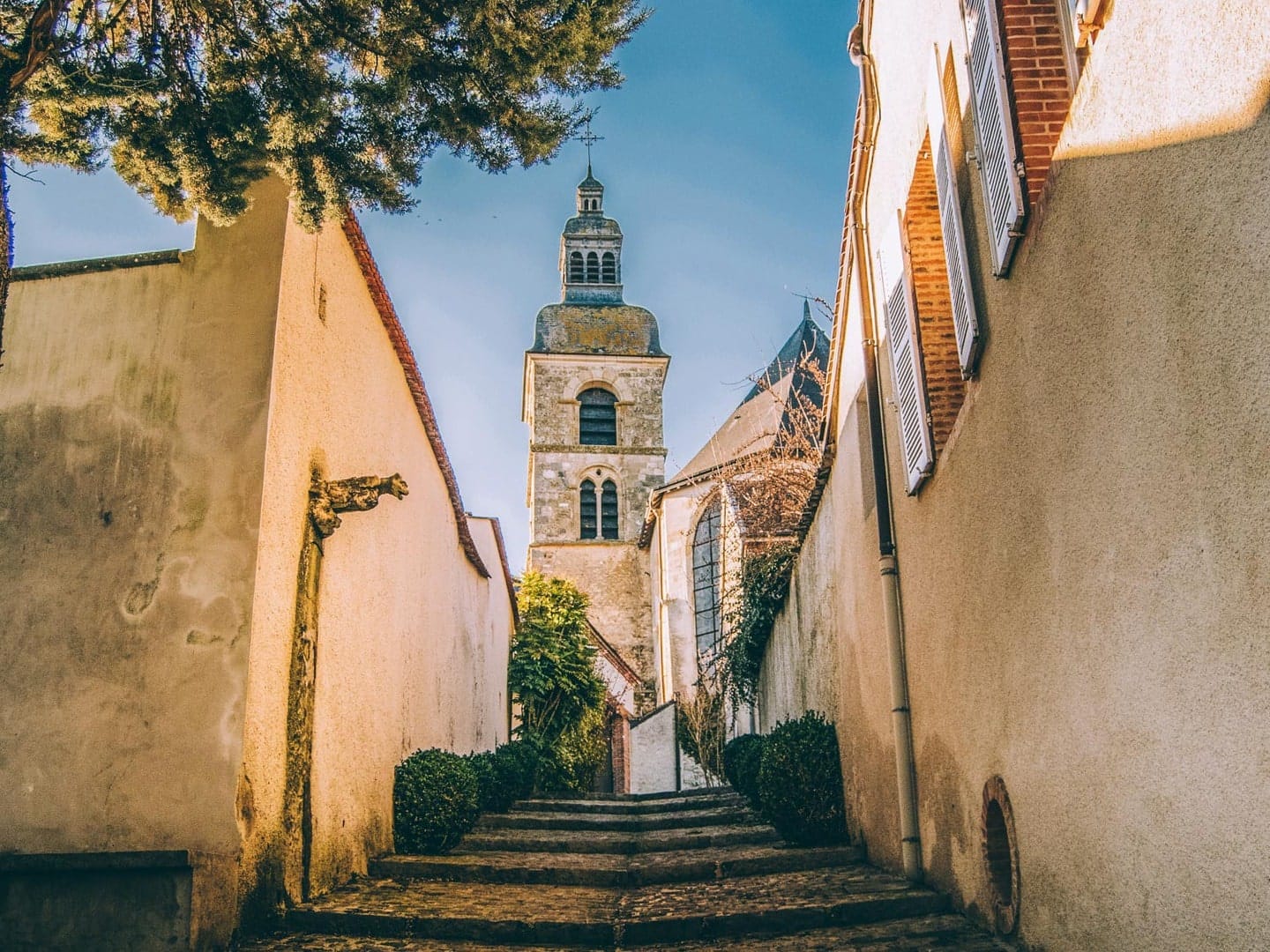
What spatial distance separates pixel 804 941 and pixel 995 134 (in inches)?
153

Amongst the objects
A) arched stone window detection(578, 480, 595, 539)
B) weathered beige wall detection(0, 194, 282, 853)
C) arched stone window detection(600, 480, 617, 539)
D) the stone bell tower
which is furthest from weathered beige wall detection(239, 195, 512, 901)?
arched stone window detection(600, 480, 617, 539)

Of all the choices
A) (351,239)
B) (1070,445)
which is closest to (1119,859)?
(1070,445)

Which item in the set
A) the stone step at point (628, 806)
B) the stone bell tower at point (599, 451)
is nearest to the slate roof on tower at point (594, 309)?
the stone bell tower at point (599, 451)

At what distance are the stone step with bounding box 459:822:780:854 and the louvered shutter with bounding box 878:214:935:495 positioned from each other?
167 inches

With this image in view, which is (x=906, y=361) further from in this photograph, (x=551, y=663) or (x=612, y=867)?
(x=551, y=663)

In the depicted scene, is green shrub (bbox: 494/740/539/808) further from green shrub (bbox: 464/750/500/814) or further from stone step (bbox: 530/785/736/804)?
stone step (bbox: 530/785/736/804)

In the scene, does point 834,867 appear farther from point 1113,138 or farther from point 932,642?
point 1113,138

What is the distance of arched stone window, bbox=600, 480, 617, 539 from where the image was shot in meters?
36.2

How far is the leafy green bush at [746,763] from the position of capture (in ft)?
35.5

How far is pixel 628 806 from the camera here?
13.3m

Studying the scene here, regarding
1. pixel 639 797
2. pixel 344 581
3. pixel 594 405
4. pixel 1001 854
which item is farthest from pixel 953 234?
pixel 594 405

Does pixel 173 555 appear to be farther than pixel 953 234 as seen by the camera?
Yes

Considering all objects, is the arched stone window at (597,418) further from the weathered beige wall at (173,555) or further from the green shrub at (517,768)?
the weathered beige wall at (173,555)

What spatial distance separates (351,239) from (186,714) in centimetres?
389
